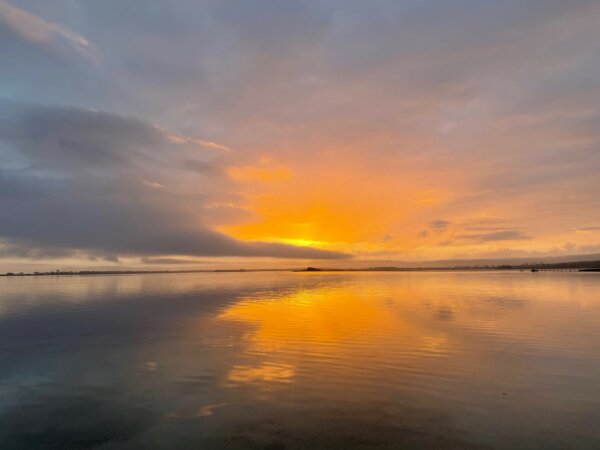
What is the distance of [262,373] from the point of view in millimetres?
16875

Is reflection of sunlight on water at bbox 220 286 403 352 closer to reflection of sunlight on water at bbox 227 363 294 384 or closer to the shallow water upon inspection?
the shallow water

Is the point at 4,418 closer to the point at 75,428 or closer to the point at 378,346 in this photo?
the point at 75,428

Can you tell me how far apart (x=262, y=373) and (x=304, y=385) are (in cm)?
259

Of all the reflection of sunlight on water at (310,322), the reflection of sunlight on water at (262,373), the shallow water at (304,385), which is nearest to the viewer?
the shallow water at (304,385)

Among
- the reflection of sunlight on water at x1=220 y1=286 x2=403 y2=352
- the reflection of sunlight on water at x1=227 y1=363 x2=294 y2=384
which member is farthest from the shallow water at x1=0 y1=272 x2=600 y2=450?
the reflection of sunlight on water at x1=220 y1=286 x2=403 y2=352

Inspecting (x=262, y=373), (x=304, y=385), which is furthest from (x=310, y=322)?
(x=304, y=385)

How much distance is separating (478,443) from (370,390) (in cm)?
464

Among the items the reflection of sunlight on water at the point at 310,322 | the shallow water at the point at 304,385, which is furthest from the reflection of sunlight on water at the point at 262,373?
the reflection of sunlight on water at the point at 310,322

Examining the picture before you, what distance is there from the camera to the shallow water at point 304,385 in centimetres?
1071

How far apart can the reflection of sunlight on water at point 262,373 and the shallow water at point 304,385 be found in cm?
8

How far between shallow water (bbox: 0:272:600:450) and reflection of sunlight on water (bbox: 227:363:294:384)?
0.08 metres

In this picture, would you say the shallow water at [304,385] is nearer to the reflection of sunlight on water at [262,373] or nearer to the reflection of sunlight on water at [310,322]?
the reflection of sunlight on water at [262,373]

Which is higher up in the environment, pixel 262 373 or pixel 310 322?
pixel 310 322

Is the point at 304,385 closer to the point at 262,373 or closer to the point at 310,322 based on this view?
the point at 262,373
